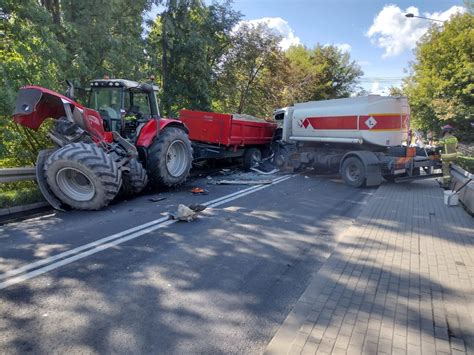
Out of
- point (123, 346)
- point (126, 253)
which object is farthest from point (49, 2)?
point (123, 346)

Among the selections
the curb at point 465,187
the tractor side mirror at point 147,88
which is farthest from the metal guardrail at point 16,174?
the curb at point 465,187

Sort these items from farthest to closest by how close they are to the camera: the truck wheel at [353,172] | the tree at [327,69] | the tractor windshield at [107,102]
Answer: the tree at [327,69] < the truck wheel at [353,172] < the tractor windshield at [107,102]

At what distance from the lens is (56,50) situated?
886cm

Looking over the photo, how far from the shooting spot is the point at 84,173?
21.1 feet

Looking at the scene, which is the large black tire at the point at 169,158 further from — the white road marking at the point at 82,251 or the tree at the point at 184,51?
the tree at the point at 184,51

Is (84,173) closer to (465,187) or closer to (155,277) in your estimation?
(155,277)

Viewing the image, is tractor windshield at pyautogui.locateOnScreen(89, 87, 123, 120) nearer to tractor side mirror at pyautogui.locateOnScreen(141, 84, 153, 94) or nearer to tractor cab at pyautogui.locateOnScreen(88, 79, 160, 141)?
tractor cab at pyautogui.locateOnScreen(88, 79, 160, 141)

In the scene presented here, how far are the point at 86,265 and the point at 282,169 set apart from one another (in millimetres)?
10538

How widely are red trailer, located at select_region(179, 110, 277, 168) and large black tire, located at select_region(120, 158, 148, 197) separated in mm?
4180

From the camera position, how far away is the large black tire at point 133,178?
24.5 ft

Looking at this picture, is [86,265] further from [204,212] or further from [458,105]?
[458,105]

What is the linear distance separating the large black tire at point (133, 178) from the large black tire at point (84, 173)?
0.72 metres

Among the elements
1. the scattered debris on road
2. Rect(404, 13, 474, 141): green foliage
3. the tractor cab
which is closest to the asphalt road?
the tractor cab

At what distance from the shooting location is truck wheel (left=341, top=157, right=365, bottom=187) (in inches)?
411
